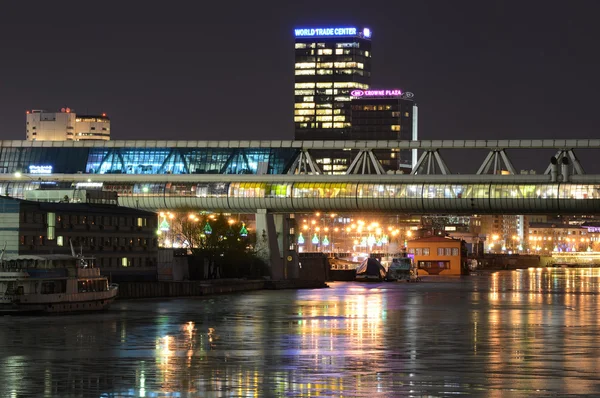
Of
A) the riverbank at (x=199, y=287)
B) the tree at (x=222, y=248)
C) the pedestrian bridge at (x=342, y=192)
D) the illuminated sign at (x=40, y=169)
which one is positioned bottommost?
the riverbank at (x=199, y=287)

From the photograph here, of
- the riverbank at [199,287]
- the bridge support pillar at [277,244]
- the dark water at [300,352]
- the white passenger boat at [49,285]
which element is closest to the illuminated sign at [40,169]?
the bridge support pillar at [277,244]

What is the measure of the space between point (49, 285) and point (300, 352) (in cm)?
3177

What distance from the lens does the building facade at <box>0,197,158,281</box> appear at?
100312mm

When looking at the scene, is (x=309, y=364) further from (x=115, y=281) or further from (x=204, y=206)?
(x=204, y=206)

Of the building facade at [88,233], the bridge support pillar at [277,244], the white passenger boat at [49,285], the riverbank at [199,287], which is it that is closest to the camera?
the white passenger boat at [49,285]

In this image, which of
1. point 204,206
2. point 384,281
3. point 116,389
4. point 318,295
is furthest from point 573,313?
point 384,281

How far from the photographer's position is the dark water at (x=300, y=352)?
145 feet

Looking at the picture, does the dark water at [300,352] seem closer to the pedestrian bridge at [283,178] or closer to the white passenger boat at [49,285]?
the white passenger boat at [49,285]

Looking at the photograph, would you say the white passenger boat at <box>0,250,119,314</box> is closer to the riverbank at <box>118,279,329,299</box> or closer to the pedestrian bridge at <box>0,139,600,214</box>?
the riverbank at <box>118,279,329,299</box>

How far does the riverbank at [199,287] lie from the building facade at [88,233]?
341 cm

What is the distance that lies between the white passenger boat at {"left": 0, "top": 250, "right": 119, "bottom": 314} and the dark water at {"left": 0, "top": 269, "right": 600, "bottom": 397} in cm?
203

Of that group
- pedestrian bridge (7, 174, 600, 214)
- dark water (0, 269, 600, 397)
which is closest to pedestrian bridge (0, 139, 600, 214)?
pedestrian bridge (7, 174, 600, 214)

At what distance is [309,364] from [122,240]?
65.4m

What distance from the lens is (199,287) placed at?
119250 mm
